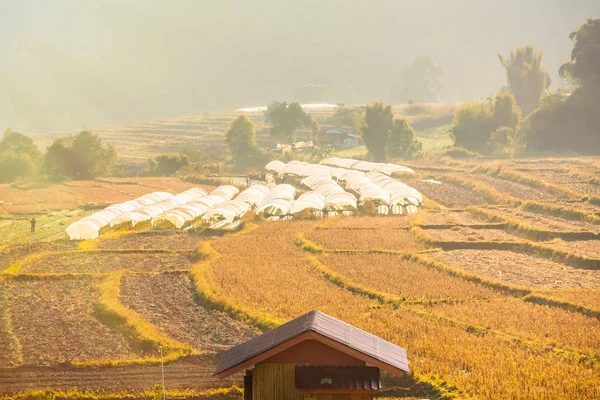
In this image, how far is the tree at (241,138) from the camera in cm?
8569

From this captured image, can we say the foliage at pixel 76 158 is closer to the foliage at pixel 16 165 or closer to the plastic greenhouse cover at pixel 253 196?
the foliage at pixel 16 165

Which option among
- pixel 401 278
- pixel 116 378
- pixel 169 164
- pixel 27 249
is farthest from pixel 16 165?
pixel 116 378

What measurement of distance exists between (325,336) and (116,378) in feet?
32.2

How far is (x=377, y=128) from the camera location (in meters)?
85.9

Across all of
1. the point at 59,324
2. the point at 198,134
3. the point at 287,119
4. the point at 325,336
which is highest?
the point at 287,119

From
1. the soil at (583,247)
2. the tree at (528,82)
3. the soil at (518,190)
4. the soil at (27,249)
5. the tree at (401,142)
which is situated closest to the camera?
the soil at (583,247)

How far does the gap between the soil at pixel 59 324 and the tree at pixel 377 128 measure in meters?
59.8

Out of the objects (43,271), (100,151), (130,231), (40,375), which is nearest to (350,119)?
(100,151)

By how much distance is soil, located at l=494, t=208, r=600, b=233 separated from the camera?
38.7 meters

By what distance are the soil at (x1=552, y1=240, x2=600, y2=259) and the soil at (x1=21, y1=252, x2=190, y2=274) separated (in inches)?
758

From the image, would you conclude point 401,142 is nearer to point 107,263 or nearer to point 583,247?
point 583,247

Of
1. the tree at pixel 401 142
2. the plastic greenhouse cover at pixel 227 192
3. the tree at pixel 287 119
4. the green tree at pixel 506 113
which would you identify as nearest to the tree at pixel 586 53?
the green tree at pixel 506 113

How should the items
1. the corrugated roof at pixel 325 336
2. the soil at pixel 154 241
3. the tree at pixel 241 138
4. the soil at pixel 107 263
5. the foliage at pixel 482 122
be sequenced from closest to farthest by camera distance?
the corrugated roof at pixel 325 336 → the soil at pixel 107 263 → the soil at pixel 154 241 → the tree at pixel 241 138 → the foliage at pixel 482 122

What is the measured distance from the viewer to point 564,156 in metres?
74.6
